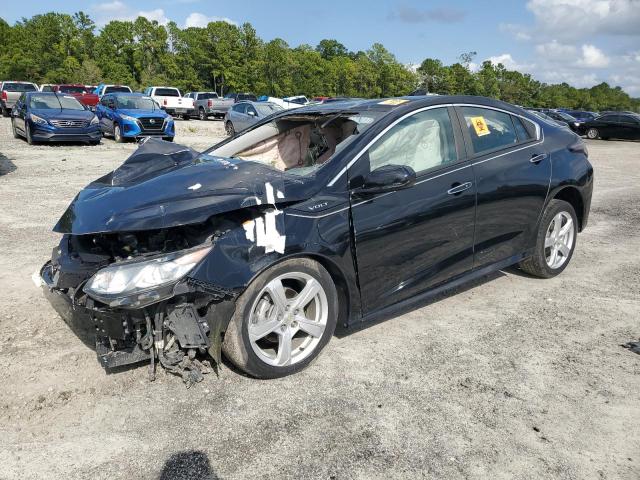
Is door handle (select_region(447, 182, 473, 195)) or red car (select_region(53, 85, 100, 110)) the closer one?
door handle (select_region(447, 182, 473, 195))

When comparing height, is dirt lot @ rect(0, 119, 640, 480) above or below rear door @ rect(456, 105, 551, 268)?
below

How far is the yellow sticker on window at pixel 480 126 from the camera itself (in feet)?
14.6

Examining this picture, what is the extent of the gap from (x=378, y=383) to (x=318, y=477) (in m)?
0.96

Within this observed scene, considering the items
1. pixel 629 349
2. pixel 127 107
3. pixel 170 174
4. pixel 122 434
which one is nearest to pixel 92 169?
pixel 127 107

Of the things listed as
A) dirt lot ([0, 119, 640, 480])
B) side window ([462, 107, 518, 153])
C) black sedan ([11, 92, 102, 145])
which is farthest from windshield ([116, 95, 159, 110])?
side window ([462, 107, 518, 153])

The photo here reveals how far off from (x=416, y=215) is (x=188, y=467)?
2.17 m

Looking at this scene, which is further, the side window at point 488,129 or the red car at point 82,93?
the red car at point 82,93

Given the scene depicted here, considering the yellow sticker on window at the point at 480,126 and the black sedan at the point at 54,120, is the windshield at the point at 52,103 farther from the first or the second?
the yellow sticker on window at the point at 480,126

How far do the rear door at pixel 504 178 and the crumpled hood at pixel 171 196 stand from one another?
66.1 inches

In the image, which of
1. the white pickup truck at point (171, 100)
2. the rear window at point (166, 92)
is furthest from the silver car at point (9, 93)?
the rear window at point (166, 92)

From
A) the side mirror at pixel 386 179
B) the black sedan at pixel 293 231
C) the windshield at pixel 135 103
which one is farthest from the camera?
the windshield at pixel 135 103

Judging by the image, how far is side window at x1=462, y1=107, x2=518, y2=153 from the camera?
441 cm

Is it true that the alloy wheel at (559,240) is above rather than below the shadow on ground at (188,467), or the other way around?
above

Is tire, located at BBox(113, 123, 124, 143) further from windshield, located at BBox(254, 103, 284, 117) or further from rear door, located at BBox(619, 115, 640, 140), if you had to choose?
rear door, located at BBox(619, 115, 640, 140)
